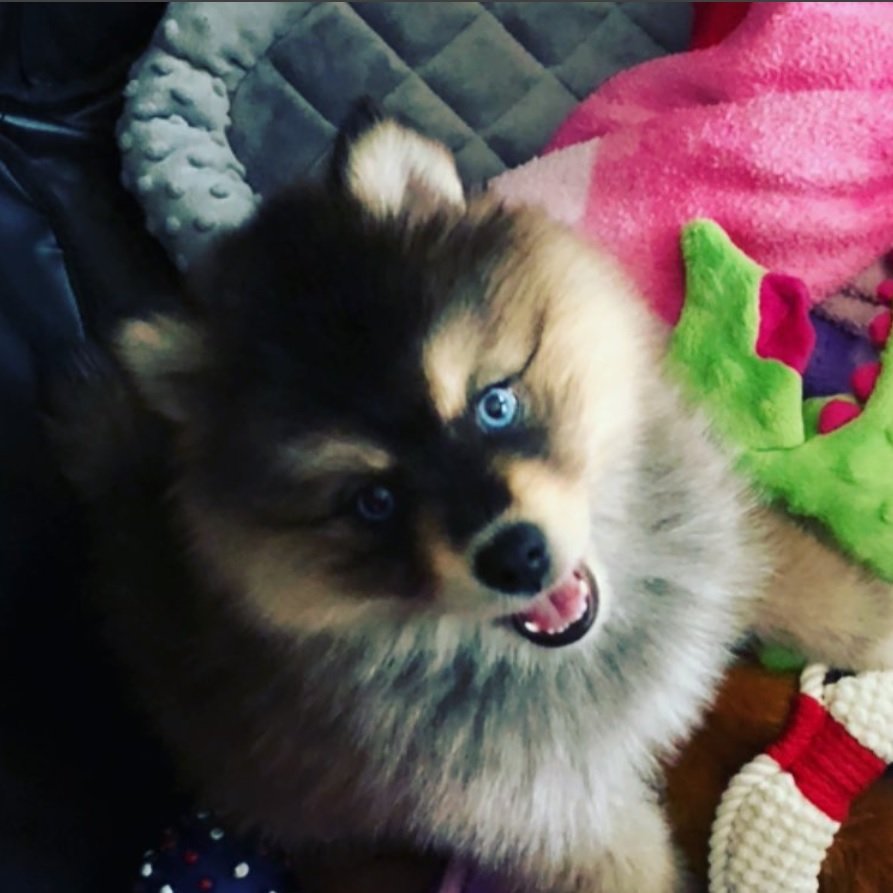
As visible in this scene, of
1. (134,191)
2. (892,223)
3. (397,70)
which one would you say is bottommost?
(134,191)

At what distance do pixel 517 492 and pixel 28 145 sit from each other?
107 cm

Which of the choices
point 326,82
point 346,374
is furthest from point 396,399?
point 326,82

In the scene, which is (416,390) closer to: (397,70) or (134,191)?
(134,191)

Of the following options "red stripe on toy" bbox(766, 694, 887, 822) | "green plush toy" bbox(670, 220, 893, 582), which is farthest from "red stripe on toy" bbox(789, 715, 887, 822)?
"green plush toy" bbox(670, 220, 893, 582)

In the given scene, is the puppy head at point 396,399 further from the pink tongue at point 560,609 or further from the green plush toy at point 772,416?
the green plush toy at point 772,416

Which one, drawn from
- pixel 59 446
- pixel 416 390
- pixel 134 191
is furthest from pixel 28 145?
pixel 416 390

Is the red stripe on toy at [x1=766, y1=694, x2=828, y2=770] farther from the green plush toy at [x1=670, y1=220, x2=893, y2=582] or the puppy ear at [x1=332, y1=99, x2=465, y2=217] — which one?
the puppy ear at [x1=332, y1=99, x2=465, y2=217]

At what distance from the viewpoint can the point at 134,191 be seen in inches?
74.1

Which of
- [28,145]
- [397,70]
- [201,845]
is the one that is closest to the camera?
[201,845]

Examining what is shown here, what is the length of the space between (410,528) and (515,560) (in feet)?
0.39

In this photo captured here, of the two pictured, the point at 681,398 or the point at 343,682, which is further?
the point at 681,398

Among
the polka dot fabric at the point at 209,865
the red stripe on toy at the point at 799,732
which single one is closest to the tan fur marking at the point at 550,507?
the red stripe on toy at the point at 799,732

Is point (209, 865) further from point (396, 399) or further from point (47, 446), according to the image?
point (396, 399)

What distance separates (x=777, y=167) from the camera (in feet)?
6.13
